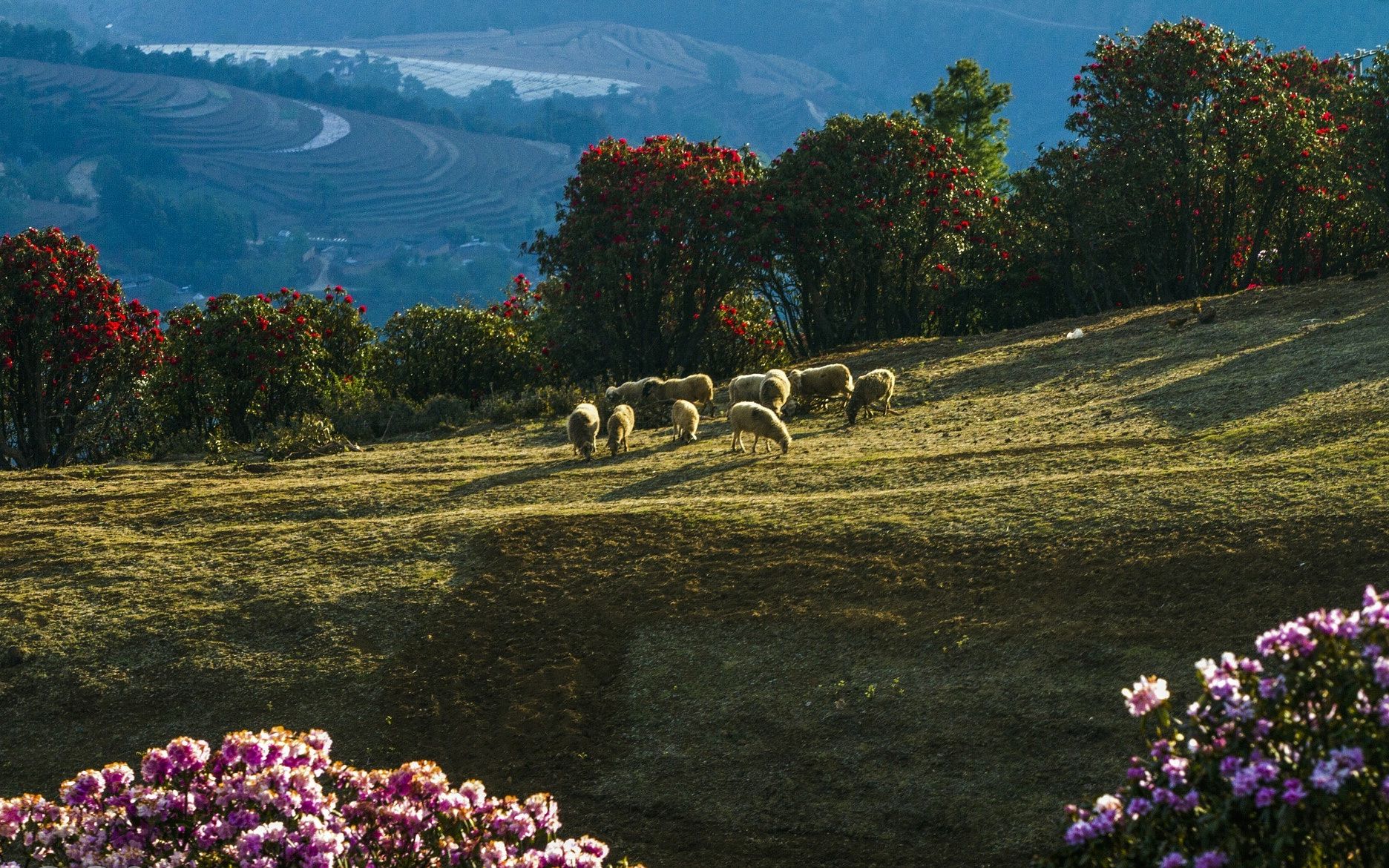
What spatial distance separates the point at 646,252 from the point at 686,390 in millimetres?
7658

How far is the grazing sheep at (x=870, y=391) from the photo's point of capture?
63.4 feet

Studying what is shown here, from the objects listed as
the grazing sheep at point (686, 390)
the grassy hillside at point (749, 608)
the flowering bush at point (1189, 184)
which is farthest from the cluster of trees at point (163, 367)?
the flowering bush at point (1189, 184)

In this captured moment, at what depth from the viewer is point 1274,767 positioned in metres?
5.61

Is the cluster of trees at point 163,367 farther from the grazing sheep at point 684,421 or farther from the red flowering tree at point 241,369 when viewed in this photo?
the grazing sheep at point 684,421

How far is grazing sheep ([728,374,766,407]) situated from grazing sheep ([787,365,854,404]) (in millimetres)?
623

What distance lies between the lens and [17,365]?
23.8m

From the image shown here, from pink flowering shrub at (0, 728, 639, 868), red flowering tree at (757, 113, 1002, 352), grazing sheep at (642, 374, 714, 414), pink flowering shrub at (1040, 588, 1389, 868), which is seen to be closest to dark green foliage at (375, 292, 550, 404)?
red flowering tree at (757, 113, 1002, 352)

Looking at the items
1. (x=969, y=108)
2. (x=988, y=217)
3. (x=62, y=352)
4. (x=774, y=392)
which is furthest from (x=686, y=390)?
(x=969, y=108)

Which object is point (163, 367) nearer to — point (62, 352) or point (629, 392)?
point (62, 352)

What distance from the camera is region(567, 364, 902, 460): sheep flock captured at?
17.5 metres

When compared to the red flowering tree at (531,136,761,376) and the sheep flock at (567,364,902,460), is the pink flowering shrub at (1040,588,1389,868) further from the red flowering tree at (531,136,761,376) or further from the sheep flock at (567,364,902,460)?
the red flowering tree at (531,136,761,376)

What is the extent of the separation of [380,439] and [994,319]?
14157 mm

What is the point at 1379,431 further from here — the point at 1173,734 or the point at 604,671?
the point at 1173,734

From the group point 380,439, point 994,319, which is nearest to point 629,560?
point 380,439
